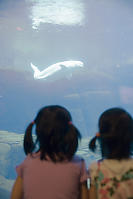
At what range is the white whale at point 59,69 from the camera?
A: 388 inches

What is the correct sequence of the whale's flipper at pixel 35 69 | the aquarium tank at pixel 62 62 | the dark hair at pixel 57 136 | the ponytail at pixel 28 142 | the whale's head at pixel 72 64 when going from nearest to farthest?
the dark hair at pixel 57 136
the ponytail at pixel 28 142
the aquarium tank at pixel 62 62
the whale's head at pixel 72 64
the whale's flipper at pixel 35 69

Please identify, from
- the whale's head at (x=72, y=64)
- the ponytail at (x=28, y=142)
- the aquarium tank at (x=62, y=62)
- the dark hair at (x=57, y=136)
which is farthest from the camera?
the whale's head at (x=72, y=64)

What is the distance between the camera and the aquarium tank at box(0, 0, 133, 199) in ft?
19.6

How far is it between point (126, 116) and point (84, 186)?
52 cm

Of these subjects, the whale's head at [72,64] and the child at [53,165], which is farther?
the whale's head at [72,64]

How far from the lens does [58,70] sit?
10.1 metres

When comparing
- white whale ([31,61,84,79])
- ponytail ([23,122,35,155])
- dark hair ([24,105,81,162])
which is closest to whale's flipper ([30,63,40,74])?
white whale ([31,61,84,79])

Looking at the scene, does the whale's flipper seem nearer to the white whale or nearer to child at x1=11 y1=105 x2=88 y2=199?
the white whale

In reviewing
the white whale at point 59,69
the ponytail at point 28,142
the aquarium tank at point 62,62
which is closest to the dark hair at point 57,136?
the ponytail at point 28,142

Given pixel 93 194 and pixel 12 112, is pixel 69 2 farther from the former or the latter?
pixel 12 112

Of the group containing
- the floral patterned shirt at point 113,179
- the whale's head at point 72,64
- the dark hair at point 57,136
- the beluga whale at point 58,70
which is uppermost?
the dark hair at point 57,136

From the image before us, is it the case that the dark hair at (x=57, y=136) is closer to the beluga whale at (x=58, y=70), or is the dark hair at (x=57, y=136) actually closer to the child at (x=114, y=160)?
the child at (x=114, y=160)

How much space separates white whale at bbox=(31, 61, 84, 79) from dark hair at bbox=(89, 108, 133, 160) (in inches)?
340

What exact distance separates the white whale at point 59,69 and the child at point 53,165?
8577 mm
